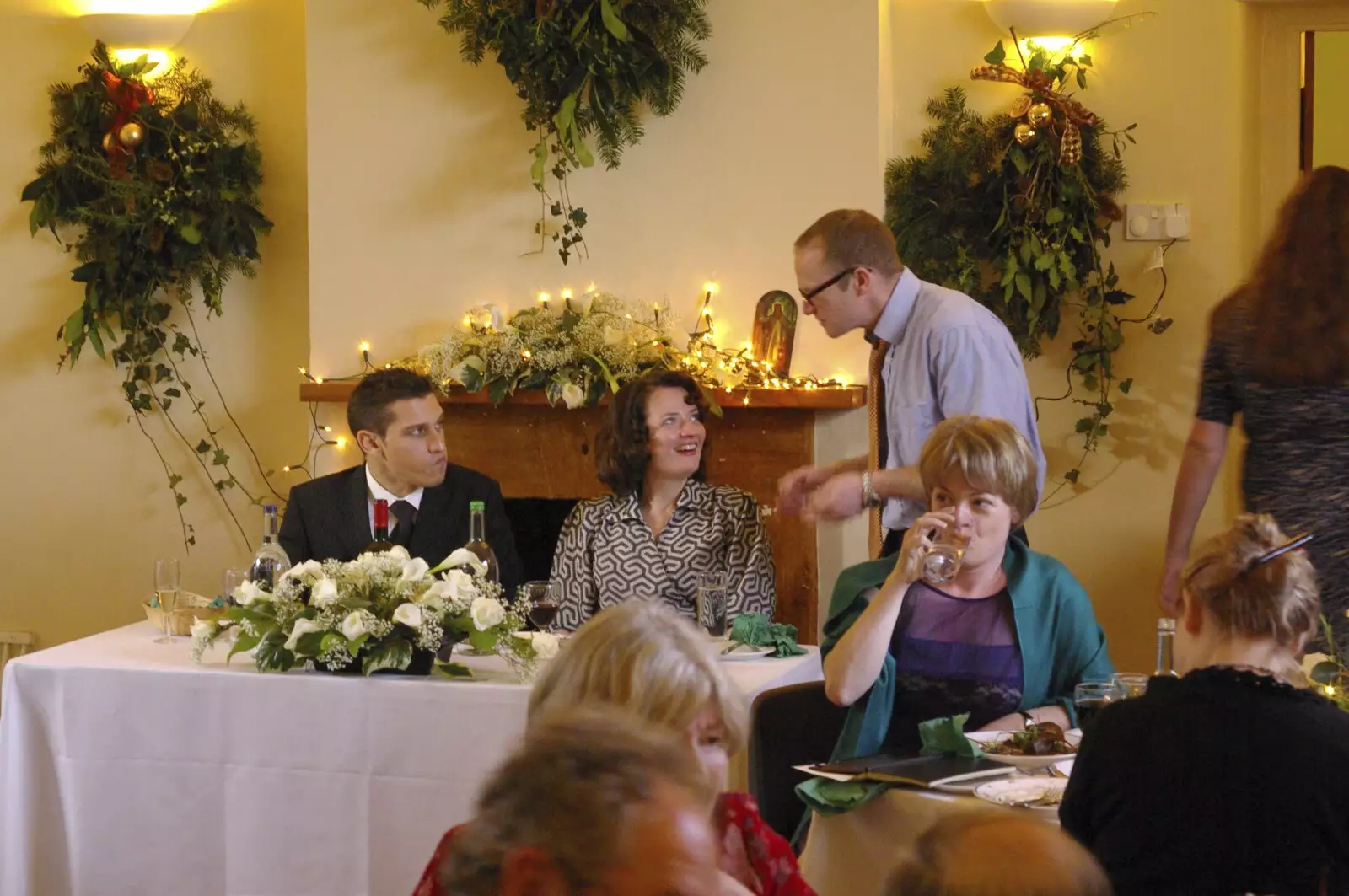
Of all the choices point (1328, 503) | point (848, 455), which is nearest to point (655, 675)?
point (1328, 503)

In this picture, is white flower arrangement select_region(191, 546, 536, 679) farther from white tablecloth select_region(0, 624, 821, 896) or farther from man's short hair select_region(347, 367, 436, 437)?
man's short hair select_region(347, 367, 436, 437)

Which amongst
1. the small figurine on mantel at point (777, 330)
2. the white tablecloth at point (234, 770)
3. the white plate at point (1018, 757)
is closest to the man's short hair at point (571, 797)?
the white plate at point (1018, 757)

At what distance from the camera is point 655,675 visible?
1.65 m

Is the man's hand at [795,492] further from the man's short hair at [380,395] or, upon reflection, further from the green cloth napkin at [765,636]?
the man's short hair at [380,395]

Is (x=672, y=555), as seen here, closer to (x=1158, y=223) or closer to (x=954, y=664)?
(x=954, y=664)

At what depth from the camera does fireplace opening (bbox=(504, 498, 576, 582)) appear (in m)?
4.78

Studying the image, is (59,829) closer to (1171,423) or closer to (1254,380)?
(1254,380)

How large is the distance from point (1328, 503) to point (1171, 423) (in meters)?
1.84

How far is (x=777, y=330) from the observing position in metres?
4.43

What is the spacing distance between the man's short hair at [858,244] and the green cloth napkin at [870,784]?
4.33 feet

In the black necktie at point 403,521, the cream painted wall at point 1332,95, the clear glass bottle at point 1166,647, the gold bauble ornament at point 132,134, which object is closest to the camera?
the clear glass bottle at point 1166,647

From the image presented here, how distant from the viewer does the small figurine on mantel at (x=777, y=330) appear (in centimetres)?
442

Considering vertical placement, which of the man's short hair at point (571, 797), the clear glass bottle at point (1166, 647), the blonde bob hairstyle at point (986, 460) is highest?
the blonde bob hairstyle at point (986, 460)

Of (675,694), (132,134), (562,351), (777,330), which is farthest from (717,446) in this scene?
(675,694)
